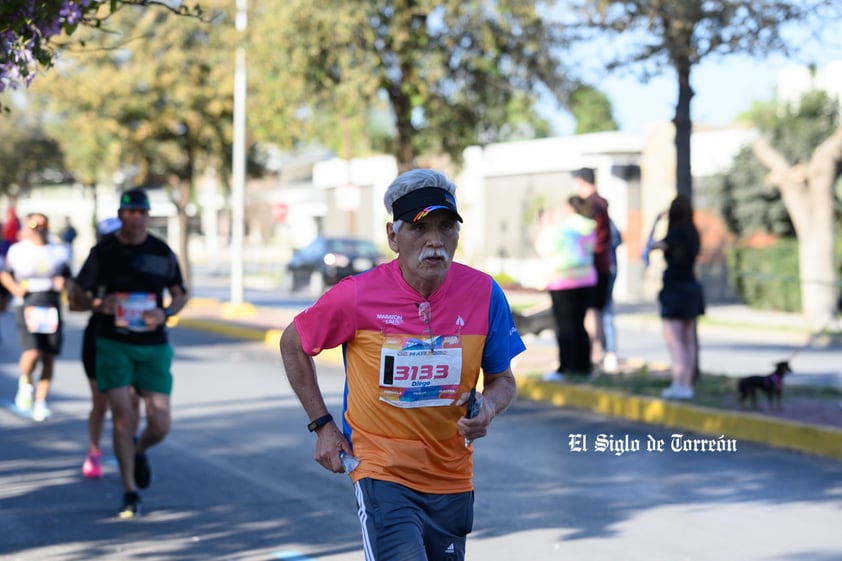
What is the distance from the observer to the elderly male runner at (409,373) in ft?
13.3

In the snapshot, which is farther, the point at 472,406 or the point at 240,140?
the point at 240,140

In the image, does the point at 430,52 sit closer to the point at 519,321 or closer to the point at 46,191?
the point at 519,321

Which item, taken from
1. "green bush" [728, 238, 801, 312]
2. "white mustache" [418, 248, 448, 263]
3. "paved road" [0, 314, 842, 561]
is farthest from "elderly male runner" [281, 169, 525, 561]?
"green bush" [728, 238, 801, 312]

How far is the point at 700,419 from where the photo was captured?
1062 cm

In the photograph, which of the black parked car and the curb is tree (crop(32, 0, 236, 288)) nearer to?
the black parked car

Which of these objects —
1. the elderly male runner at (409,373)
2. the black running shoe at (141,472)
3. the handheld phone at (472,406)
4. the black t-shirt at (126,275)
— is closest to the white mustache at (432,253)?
the elderly male runner at (409,373)

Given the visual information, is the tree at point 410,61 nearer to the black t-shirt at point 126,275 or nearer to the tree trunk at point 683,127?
the tree trunk at point 683,127

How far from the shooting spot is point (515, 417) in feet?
38.5

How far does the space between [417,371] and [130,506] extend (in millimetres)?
4151

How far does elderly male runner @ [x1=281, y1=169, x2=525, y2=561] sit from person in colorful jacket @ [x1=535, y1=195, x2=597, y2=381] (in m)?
8.39

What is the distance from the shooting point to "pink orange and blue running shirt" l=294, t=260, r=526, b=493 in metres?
4.09

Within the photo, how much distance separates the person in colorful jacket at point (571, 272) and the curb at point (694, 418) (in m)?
0.45

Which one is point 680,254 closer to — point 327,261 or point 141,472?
point 141,472

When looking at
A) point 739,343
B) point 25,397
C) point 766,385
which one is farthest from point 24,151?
point 766,385
